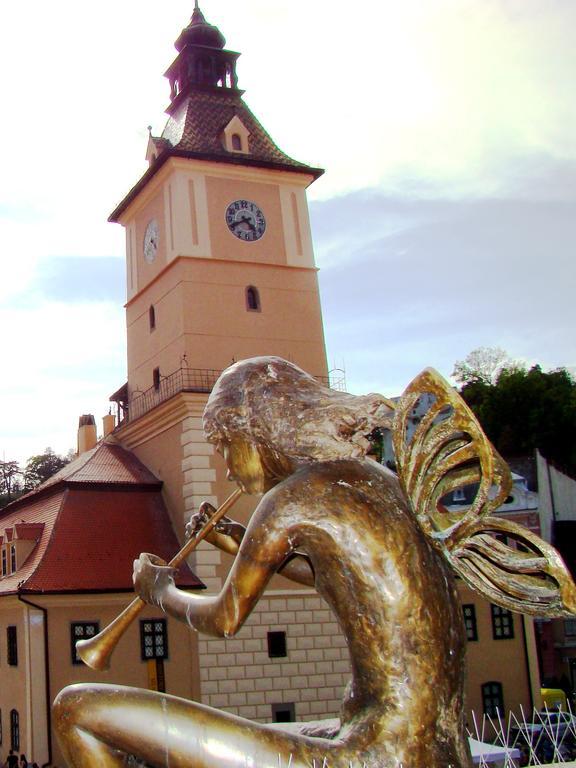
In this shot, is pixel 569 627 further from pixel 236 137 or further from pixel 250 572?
pixel 250 572

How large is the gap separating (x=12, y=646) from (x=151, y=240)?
11.4 meters

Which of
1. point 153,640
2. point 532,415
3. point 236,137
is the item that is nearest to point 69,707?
point 153,640

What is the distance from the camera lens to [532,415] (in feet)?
145

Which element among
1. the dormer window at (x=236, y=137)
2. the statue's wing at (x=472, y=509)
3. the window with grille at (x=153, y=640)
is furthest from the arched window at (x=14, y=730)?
the statue's wing at (x=472, y=509)

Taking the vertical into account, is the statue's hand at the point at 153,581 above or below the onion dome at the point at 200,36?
below

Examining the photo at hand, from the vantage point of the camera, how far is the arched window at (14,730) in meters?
18.4

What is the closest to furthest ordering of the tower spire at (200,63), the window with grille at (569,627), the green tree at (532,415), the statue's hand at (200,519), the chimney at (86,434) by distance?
the statue's hand at (200,519), the tower spire at (200,63), the chimney at (86,434), the window with grille at (569,627), the green tree at (532,415)

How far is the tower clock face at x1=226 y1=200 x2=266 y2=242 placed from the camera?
24.0m

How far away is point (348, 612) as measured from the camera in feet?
9.29

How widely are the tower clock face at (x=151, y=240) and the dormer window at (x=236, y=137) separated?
9.57 feet

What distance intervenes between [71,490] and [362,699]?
61.7 feet

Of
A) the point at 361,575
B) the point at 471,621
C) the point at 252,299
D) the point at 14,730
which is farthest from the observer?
the point at 252,299

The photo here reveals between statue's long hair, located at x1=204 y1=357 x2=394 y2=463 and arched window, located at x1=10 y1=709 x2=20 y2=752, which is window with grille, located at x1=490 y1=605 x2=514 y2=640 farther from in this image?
statue's long hair, located at x1=204 y1=357 x2=394 y2=463

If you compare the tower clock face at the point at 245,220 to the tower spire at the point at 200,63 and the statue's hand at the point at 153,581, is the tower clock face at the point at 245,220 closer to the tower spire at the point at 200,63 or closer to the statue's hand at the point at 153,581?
the tower spire at the point at 200,63
